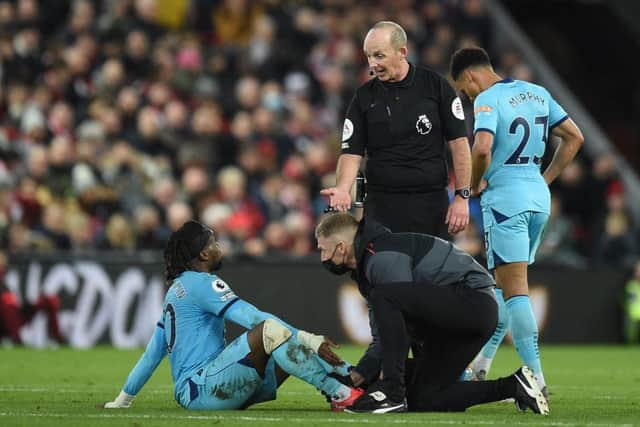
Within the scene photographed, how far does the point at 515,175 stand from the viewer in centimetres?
952

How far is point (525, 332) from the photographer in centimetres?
923

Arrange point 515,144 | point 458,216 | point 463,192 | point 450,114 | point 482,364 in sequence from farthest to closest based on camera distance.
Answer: point 482,364 → point 515,144 → point 450,114 → point 463,192 → point 458,216

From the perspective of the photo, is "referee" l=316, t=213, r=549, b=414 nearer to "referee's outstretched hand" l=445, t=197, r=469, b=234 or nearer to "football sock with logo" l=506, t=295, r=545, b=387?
"referee's outstretched hand" l=445, t=197, r=469, b=234

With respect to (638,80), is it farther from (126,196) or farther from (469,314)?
(469,314)

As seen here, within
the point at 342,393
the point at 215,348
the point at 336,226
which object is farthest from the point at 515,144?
the point at 215,348

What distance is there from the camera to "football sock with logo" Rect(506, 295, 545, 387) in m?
9.22

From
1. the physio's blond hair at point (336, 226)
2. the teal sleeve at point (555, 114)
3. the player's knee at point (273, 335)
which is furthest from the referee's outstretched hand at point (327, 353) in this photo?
the teal sleeve at point (555, 114)

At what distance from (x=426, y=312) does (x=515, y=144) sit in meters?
1.79

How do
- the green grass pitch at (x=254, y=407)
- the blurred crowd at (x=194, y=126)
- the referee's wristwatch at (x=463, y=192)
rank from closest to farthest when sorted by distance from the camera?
the green grass pitch at (x=254, y=407) → the referee's wristwatch at (x=463, y=192) → the blurred crowd at (x=194, y=126)

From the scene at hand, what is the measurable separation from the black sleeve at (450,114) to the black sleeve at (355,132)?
0.51m

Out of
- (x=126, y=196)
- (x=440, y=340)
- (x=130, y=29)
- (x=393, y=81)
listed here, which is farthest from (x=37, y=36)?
(x=440, y=340)

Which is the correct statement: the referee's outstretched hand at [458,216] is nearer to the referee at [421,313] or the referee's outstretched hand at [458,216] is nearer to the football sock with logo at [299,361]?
the referee at [421,313]

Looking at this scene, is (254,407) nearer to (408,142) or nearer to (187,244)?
(187,244)

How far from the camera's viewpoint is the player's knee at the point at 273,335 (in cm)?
813
